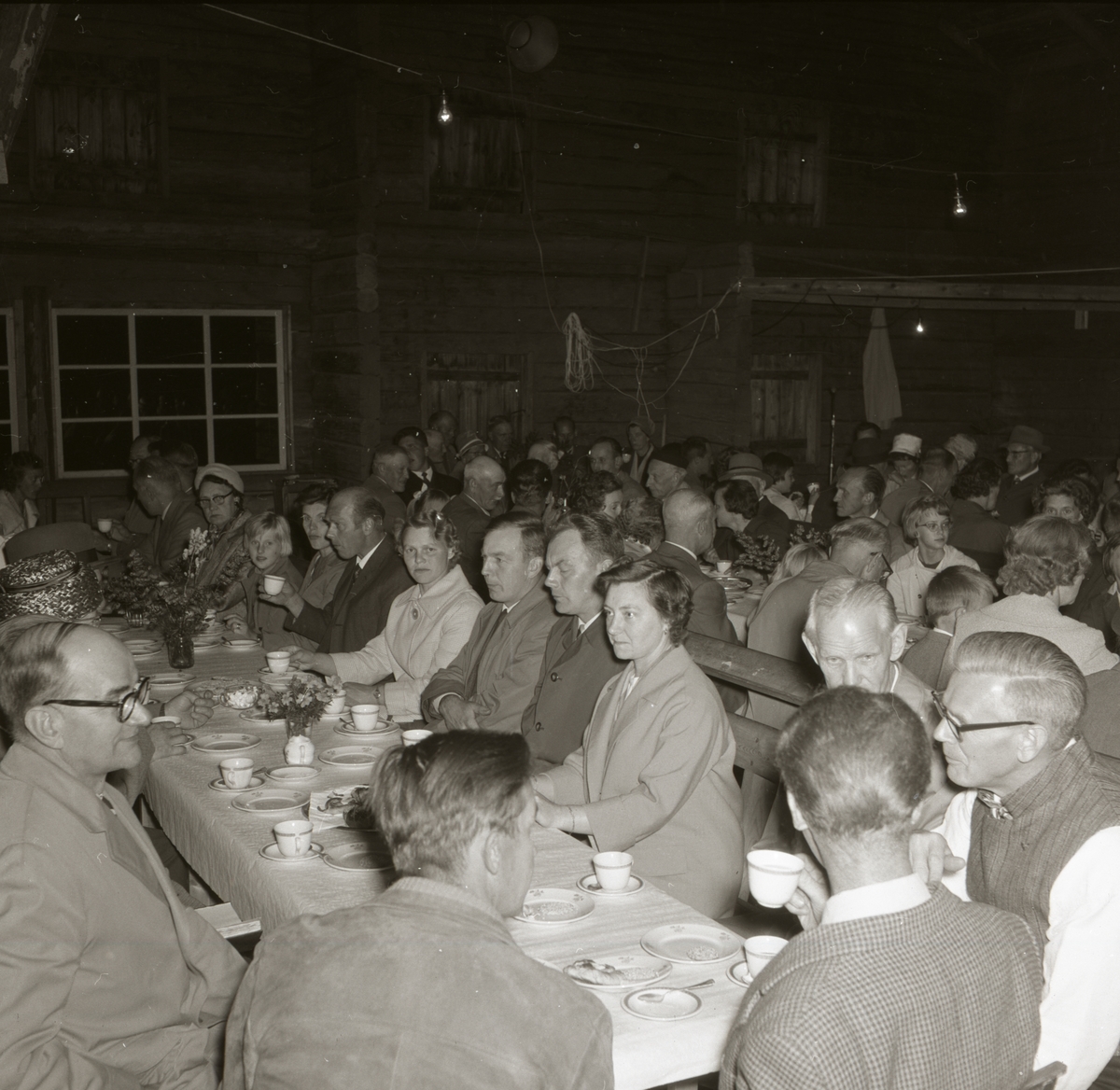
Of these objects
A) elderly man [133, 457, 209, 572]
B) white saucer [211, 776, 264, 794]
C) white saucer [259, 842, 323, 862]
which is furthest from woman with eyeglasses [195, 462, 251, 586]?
white saucer [259, 842, 323, 862]

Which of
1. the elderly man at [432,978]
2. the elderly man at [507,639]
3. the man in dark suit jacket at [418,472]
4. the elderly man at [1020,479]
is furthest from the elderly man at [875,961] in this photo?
the elderly man at [1020,479]

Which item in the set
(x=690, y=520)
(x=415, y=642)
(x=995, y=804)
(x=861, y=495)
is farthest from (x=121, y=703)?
(x=861, y=495)

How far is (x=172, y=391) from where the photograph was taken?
12.9 meters

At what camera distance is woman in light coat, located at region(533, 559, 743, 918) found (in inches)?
150

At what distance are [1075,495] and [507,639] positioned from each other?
5.14 m

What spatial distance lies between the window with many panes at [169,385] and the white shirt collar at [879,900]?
1109 centimetres

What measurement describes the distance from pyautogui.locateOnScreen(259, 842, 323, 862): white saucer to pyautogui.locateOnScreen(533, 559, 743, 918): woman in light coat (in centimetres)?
71

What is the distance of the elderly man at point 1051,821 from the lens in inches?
103

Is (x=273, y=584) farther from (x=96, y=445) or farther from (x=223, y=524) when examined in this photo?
(x=96, y=445)

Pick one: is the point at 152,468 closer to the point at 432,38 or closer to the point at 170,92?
the point at 170,92

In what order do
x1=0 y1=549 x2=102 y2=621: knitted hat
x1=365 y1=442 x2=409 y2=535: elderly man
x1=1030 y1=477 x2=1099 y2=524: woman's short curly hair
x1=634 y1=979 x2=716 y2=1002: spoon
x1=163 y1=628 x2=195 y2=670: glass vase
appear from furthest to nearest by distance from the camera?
x1=365 y1=442 x2=409 y2=535: elderly man < x1=1030 y1=477 x2=1099 y2=524: woman's short curly hair < x1=163 y1=628 x2=195 y2=670: glass vase < x1=0 y1=549 x2=102 y2=621: knitted hat < x1=634 y1=979 x2=716 y2=1002: spoon

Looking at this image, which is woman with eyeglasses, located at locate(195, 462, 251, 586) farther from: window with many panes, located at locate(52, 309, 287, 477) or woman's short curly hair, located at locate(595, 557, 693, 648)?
window with many panes, located at locate(52, 309, 287, 477)

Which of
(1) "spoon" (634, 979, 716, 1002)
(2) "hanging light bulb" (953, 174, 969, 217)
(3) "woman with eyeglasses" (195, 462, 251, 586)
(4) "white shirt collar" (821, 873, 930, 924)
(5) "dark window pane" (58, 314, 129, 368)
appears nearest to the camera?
(4) "white shirt collar" (821, 873, 930, 924)

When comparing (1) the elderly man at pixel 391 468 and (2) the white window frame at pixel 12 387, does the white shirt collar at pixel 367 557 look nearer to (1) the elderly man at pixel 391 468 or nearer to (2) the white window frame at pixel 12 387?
(1) the elderly man at pixel 391 468
